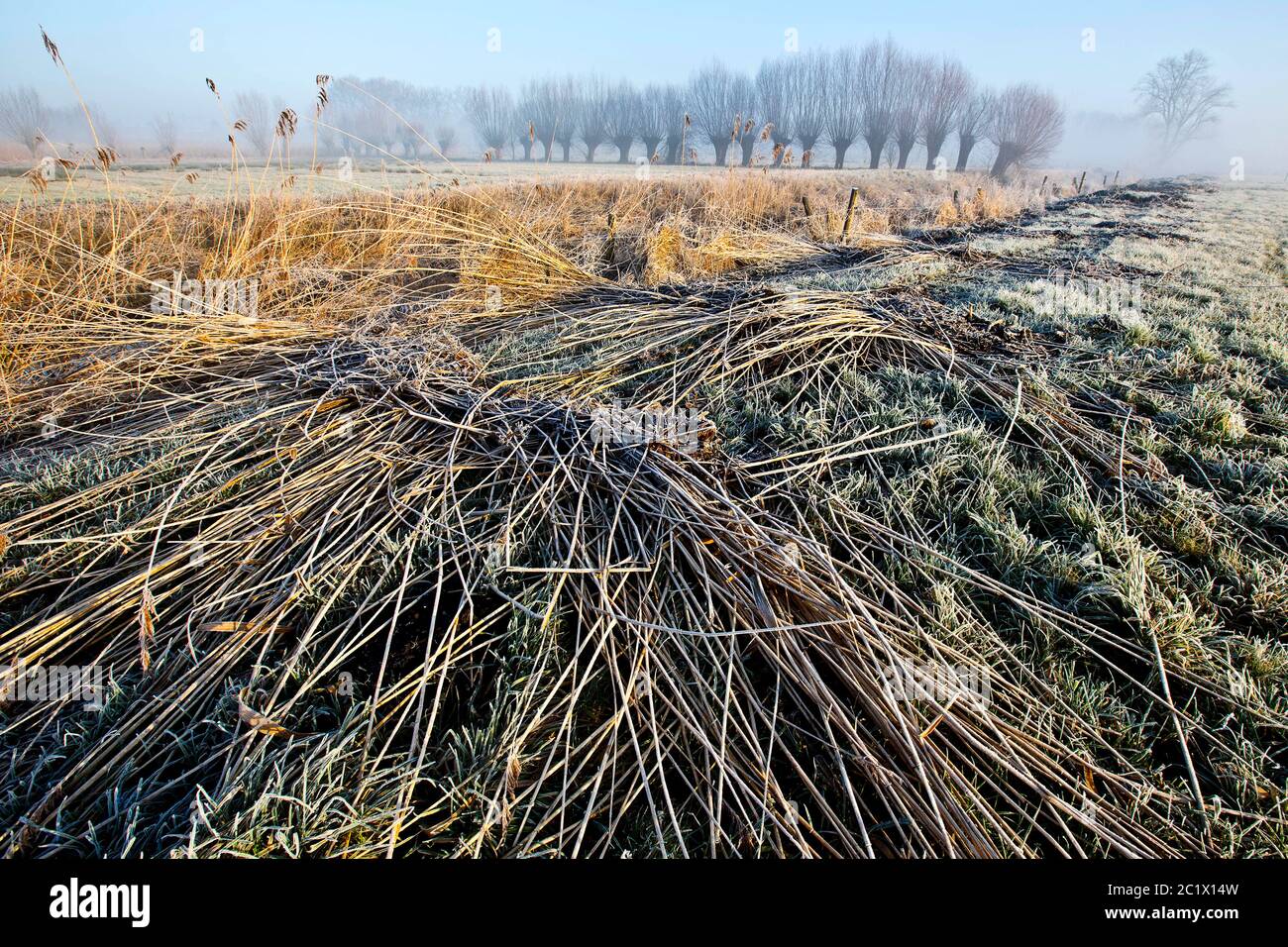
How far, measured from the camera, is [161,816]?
1.11 meters

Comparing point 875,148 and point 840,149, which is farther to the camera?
point 875,148

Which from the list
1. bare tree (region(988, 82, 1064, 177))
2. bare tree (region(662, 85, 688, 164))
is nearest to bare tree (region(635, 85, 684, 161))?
bare tree (region(662, 85, 688, 164))

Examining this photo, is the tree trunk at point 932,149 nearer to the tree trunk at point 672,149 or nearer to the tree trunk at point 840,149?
the tree trunk at point 840,149

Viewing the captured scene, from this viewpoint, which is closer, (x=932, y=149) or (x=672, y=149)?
(x=672, y=149)

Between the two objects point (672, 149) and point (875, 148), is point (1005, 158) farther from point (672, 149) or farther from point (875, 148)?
point (672, 149)

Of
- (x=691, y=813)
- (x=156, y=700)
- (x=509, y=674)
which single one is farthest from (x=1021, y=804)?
(x=156, y=700)

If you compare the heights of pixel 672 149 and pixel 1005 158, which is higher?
pixel 672 149

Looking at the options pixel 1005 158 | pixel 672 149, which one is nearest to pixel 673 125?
pixel 672 149

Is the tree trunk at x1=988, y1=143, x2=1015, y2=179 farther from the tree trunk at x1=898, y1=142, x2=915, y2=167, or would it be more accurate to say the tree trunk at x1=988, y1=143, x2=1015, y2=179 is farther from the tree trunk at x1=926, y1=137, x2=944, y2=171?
the tree trunk at x1=898, y1=142, x2=915, y2=167

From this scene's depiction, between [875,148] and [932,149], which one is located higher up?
[932,149]

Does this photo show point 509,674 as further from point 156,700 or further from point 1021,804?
point 1021,804

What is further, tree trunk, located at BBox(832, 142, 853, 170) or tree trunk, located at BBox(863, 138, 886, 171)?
tree trunk, located at BBox(863, 138, 886, 171)

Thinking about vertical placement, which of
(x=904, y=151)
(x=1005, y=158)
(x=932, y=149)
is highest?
(x=932, y=149)

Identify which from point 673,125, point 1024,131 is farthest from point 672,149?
point 1024,131
